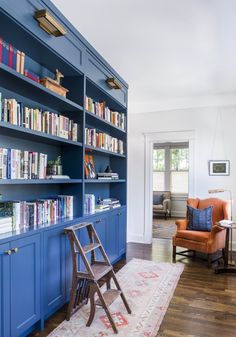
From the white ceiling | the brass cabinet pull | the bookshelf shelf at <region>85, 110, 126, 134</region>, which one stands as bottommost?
the brass cabinet pull

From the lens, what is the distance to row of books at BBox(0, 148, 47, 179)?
2086 millimetres

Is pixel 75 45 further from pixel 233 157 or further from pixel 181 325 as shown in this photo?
pixel 233 157

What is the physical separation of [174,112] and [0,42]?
12.4 feet

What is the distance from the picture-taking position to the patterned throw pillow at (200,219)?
→ 426 cm

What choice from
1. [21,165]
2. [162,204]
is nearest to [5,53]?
[21,165]

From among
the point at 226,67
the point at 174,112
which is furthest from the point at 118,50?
the point at 174,112

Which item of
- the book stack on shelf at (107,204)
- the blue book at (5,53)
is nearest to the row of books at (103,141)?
the book stack on shelf at (107,204)

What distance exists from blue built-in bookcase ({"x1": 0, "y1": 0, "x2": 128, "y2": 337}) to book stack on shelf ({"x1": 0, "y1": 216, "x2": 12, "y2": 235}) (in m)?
0.08

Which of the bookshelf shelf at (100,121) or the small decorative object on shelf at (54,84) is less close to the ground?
the small decorative object on shelf at (54,84)

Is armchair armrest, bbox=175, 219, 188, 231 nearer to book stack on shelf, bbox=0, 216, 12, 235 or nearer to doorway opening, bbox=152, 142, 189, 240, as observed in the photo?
book stack on shelf, bbox=0, 216, 12, 235

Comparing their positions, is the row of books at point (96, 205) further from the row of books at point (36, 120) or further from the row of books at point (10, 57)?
the row of books at point (10, 57)

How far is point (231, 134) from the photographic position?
4.87 metres

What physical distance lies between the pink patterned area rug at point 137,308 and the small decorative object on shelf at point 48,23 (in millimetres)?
2510

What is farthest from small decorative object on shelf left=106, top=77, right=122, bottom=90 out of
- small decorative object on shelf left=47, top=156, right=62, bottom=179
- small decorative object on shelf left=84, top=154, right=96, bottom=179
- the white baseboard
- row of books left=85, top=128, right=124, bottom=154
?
the white baseboard
